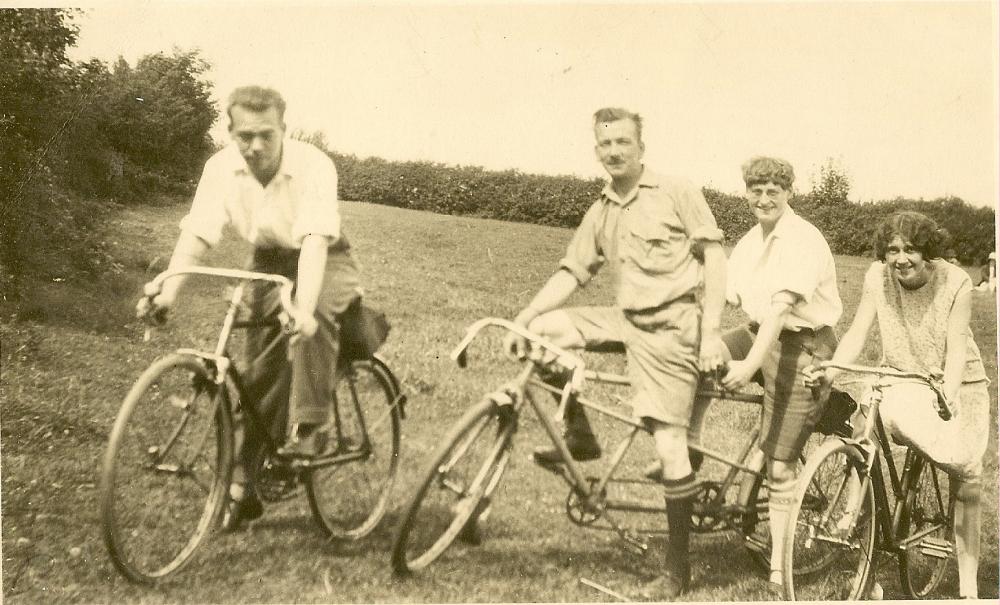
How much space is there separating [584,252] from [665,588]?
1.42m

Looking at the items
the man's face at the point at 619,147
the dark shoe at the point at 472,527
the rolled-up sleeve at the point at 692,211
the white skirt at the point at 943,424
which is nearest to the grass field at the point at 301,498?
the dark shoe at the point at 472,527

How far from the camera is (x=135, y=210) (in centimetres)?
389

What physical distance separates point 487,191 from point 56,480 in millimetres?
2451

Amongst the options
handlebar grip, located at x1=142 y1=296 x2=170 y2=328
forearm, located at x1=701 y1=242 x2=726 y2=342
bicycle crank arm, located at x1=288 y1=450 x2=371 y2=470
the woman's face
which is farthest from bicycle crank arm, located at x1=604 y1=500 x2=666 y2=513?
handlebar grip, located at x1=142 y1=296 x2=170 y2=328

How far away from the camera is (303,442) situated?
131 inches

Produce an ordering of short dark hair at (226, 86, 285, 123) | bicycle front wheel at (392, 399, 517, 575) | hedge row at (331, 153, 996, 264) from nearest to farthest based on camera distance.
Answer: bicycle front wheel at (392, 399, 517, 575)
short dark hair at (226, 86, 285, 123)
hedge row at (331, 153, 996, 264)

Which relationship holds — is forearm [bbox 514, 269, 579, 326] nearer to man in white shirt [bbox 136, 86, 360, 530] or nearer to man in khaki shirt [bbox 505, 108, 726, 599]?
man in khaki shirt [bbox 505, 108, 726, 599]

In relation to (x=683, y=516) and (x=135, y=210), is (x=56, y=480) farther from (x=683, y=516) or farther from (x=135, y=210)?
(x=683, y=516)

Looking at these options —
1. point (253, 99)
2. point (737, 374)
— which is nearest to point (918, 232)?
point (737, 374)

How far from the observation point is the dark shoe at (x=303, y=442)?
330cm

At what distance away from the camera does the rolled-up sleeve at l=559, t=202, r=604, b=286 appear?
343cm

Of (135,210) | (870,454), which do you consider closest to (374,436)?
→ (135,210)

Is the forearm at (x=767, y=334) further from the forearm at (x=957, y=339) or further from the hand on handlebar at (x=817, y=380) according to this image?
the forearm at (x=957, y=339)

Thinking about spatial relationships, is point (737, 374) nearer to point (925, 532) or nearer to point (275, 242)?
point (925, 532)
